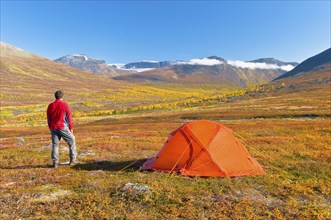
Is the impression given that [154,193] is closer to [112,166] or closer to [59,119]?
[112,166]

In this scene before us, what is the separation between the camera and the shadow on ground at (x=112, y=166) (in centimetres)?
1467

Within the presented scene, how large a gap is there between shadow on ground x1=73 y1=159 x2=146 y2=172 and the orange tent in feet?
3.34

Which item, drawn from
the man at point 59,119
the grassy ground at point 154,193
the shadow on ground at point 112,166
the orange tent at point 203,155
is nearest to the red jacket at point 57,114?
the man at point 59,119

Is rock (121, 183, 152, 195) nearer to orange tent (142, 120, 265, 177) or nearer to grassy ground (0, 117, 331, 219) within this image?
grassy ground (0, 117, 331, 219)

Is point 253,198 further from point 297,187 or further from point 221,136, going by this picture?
point 221,136

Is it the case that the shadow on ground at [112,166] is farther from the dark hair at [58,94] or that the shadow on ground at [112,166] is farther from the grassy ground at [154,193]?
the dark hair at [58,94]

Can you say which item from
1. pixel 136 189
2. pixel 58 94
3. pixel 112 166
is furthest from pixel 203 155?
pixel 58 94

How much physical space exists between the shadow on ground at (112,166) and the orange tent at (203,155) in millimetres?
1018

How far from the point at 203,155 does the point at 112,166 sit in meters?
5.39

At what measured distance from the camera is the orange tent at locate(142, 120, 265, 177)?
13.1 m

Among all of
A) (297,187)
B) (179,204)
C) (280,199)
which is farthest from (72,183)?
(297,187)

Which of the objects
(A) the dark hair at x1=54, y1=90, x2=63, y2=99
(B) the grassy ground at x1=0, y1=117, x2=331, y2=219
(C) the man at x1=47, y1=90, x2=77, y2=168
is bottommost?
(B) the grassy ground at x1=0, y1=117, x2=331, y2=219

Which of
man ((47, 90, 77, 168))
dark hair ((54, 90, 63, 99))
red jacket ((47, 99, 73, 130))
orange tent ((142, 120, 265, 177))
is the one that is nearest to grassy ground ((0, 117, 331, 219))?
orange tent ((142, 120, 265, 177))

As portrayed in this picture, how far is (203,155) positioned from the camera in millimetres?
13281
